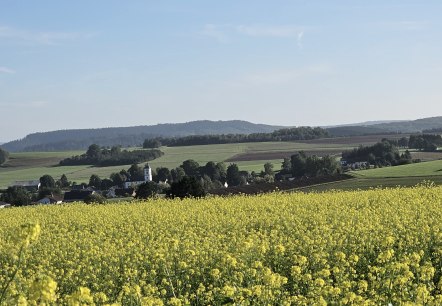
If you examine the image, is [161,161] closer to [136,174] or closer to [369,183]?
[136,174]

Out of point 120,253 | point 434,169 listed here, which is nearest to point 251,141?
point 434,169

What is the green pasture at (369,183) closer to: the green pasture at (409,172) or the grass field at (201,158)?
the green pasture at (409,172)

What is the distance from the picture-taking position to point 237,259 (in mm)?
11297

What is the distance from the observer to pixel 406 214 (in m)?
17.5

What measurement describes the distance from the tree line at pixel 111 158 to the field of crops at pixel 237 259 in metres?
102

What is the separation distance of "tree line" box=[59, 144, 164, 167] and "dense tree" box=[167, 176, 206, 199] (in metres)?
81.6

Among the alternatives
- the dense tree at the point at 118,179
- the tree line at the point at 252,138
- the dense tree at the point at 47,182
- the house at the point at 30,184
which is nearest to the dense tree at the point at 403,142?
the tree line at the point at 252,138

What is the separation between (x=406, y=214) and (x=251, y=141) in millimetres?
134992

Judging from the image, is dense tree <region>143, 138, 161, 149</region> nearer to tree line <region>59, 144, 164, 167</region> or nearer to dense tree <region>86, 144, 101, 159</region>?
dense tree <region>86, 144, 101, 159</region>

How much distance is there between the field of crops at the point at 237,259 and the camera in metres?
7.79

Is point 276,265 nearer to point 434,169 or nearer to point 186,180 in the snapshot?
point 186,180

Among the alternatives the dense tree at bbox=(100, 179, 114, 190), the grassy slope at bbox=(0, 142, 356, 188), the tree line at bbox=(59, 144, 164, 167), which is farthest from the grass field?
the dense tree at bbox=(100, 179, 114, 190)

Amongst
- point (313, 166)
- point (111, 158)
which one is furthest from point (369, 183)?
point (111, 158)

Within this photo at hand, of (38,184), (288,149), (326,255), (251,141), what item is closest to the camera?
(326,255)
